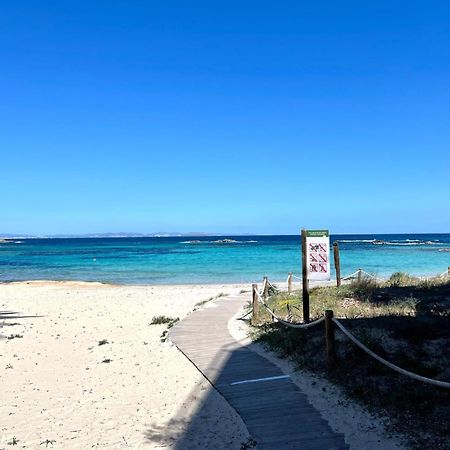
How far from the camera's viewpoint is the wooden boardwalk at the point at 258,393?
5.32m

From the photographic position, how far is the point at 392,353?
7.29 metres

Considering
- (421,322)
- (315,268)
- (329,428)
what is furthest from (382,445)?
(315,268)

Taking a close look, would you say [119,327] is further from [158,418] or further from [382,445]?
[382,445]

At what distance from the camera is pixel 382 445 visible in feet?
16.4

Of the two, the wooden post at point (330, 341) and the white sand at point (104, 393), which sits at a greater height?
the wooden post at point (330, 341)

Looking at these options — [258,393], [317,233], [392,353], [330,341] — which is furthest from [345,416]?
[317,233]

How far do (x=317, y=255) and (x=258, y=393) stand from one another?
374 cm

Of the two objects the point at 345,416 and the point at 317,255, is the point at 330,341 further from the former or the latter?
the point at 317,255

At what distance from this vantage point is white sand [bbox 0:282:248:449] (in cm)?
589

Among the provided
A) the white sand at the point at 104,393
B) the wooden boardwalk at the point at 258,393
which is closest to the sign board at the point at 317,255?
the wooden boardwalk at the point at 258,393

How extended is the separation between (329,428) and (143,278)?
106ft

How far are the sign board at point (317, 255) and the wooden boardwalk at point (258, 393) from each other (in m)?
2.06

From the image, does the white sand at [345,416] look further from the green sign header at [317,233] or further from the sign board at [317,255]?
the green sign header at [317,233]

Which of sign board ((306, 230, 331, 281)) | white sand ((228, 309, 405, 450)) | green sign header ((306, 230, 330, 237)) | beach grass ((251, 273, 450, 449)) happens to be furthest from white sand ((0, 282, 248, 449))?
green sign header ((306, 230, 330, 237))
